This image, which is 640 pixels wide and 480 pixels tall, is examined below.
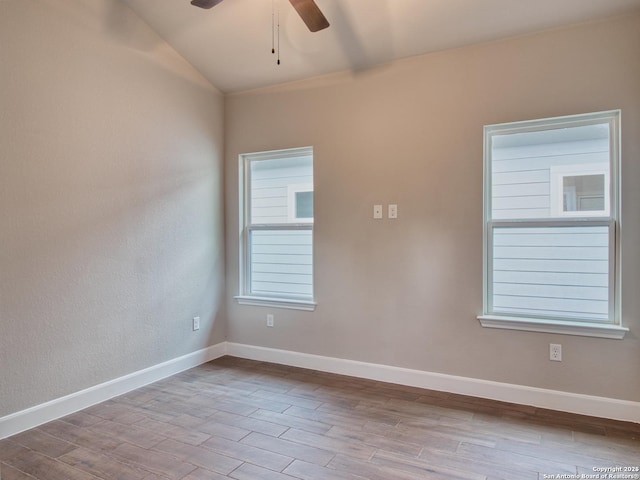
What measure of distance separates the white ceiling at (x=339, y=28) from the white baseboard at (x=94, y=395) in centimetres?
267

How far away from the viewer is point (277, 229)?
12.6 feet

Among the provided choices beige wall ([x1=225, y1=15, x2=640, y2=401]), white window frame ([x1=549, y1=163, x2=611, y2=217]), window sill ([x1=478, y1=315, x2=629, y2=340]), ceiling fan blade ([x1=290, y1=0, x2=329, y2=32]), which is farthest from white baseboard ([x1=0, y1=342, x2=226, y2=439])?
white window frame ([x1=549, y1=163, x2=611, y2=217])

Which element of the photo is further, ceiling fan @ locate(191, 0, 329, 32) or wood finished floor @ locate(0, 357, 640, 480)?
ceiling fan @ locate(191, 0, 329, 32)

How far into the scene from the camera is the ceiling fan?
2.13 metres

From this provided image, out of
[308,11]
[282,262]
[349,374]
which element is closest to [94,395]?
[282,262]

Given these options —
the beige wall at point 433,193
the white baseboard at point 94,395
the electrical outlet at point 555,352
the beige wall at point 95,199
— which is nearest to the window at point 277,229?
the beige wall at point 433,193

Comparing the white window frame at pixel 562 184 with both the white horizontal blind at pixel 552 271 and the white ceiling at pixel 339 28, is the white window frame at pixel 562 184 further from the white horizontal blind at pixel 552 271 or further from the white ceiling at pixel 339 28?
the white ceiling at pixel 339 28

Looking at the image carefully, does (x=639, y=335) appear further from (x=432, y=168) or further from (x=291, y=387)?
(x=291, y=387)

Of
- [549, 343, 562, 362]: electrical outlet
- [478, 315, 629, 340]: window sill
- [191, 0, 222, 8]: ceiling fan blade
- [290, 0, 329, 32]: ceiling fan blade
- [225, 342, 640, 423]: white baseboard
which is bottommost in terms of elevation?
[225, 342, 640, 423]: white baseboard

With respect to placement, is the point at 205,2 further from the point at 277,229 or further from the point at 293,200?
the point at 277,229

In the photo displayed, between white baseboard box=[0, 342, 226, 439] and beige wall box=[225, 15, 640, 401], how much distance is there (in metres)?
0.68

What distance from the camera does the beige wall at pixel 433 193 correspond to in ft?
8.41

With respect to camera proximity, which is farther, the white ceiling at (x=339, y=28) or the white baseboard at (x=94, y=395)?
the white ceiling at (x=339, y=28)

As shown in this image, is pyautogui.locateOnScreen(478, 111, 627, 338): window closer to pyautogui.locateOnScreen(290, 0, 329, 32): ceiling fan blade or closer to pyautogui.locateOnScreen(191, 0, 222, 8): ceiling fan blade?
pyautogui.locateOnScreen(290, 0, 329, 32): ceiling fan blade
